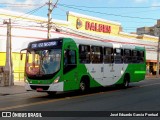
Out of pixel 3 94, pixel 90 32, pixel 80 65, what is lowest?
pixel 3 94

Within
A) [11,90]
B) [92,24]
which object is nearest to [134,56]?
[11,90]

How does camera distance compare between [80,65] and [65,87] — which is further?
[80,65]

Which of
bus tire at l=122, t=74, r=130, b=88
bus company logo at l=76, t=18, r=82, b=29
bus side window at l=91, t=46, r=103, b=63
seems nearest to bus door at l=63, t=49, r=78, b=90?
bus side window at l=91, t=46, r=103, b=63

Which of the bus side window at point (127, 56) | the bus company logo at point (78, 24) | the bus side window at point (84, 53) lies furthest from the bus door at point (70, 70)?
the bus company logo at point (78, 24)

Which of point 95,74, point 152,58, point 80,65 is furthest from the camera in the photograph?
point 152,58

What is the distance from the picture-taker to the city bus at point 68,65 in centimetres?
1775

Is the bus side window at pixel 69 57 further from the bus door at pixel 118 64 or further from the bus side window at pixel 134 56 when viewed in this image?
the bus side window at pixel 134 56

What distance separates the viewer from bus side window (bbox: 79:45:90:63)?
19375 mm

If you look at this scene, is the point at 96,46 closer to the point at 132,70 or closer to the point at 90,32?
the point at 132,70

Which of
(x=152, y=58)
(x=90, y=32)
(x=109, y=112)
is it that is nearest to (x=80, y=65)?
(x=109, y=112)

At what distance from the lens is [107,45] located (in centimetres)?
2225

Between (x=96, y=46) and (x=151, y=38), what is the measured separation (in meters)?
40.8

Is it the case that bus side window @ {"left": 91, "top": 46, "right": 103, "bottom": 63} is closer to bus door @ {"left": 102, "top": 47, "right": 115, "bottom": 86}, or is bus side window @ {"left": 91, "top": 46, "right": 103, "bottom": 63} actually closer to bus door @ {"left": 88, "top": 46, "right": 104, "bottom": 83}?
bus door @ {"left": 88, "top": 46, "right": 104, "bottom": 83}

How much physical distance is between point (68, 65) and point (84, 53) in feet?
6.13
